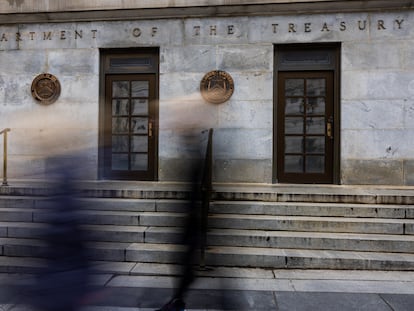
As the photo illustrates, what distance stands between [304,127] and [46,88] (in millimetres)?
5539

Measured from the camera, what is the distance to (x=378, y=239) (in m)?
4.95

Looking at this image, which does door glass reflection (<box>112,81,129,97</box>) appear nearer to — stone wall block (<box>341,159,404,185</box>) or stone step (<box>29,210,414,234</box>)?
stone step (<box>29,210,414,234</box>)

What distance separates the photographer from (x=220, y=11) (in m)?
7.27

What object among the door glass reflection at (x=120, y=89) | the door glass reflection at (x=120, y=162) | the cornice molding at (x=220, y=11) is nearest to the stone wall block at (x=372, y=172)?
the cornice molding at (x=220, y=11)

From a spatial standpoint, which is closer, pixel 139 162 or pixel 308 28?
pixel 308 28

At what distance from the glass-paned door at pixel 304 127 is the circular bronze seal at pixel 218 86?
1.08 meters

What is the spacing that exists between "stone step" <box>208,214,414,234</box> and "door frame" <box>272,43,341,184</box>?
76.1 inches

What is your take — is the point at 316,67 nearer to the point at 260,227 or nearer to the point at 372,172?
the point at 372,172

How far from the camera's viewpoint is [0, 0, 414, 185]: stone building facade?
6941 mm

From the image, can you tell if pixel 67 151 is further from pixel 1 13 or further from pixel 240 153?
pixel 1 13

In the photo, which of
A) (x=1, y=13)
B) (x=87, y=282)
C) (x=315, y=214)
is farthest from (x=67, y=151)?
(x=1, y=13)

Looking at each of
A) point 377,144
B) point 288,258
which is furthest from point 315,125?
point 288,258

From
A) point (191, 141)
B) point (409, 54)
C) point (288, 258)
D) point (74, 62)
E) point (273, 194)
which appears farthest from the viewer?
point (74, 62)

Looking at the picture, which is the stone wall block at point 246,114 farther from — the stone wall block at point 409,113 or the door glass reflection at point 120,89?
the stone wall block at point 409,113
